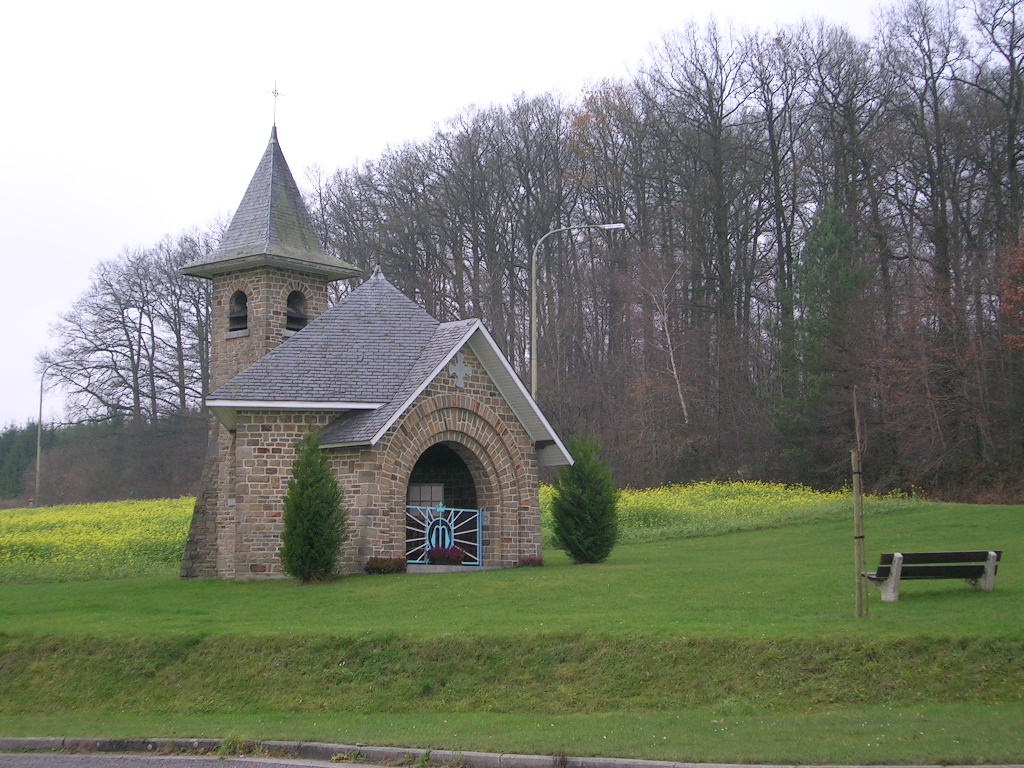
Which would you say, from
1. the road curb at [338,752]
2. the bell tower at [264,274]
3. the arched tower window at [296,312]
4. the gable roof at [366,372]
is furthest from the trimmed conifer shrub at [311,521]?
the road curb at [338,752]

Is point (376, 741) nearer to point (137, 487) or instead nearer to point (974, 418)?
point (974, 418)

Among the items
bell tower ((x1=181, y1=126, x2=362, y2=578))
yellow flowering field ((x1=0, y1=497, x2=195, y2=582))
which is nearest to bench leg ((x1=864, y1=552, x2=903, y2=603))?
bell tower ((x1=181, y1=126, x2=362, y2=578))

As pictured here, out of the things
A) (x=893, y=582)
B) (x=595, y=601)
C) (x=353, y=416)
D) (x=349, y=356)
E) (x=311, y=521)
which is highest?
(x=349, y=356)

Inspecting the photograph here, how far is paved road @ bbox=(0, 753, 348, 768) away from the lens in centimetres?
1072

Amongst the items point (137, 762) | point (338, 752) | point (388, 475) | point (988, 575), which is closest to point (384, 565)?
point (388, 475)

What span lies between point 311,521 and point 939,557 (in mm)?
10536

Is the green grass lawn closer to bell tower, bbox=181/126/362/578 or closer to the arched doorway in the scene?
the arched doorway

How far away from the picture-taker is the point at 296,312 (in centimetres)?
2730

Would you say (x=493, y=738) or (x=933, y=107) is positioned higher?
(x=933, y=107)

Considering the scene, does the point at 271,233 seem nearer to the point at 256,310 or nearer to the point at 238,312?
the point at 256,310

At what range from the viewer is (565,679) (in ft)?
42.0

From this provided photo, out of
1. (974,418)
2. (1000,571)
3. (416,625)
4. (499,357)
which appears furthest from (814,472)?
(416,625)

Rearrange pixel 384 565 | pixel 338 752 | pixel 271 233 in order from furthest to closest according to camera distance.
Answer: pixel 271 233
pixel 384 565
pixel 338 752

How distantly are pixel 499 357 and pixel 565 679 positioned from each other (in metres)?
11.3
